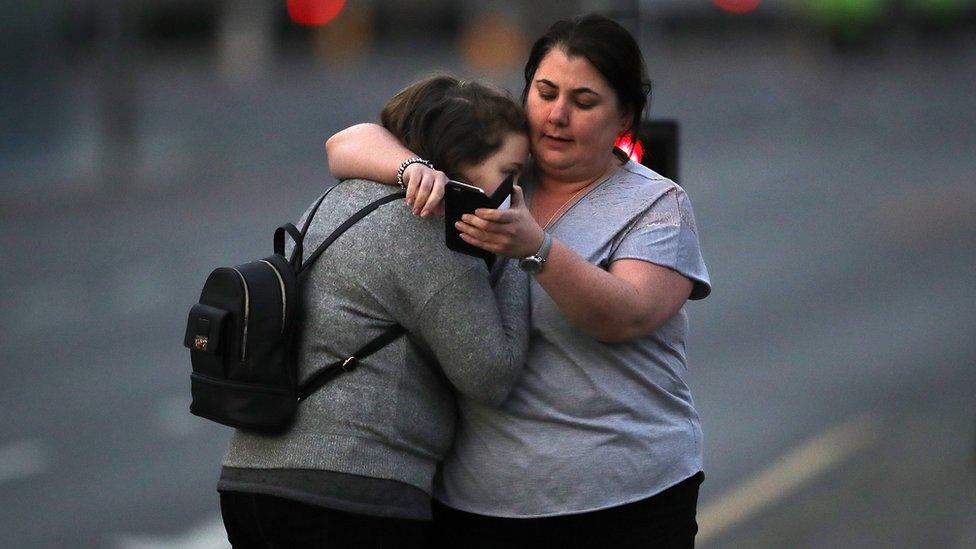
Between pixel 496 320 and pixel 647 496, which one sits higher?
pixel 496 320

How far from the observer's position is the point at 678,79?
117ft

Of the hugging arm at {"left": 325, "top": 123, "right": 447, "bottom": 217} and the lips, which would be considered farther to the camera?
the lips

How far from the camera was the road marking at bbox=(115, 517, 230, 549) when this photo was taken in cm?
659

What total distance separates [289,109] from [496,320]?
86.7 feet

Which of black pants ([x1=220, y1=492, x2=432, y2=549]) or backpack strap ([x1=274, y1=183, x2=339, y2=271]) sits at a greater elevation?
backpack strap ([x1=274, y1=183, x2=339, y2=271])

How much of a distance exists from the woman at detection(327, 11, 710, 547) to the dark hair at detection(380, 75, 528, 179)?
6cm

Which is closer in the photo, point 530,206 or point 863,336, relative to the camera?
point 530,206

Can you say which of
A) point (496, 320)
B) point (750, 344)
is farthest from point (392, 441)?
point (750, 344)

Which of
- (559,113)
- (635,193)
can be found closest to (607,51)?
(559,113)

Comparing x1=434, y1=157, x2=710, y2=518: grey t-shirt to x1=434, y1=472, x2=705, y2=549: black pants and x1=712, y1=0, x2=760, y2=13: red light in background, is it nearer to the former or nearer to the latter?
x1=434, y1=472, x2=705, y2=549: black pants

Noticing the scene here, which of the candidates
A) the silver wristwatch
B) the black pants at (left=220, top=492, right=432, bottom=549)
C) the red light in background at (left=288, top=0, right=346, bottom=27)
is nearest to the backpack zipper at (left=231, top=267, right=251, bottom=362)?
the black pants at (left=220, top=492, right=432, bottom=549)

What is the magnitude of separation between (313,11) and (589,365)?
4067 centimetres

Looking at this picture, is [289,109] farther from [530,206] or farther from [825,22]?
[530,206]

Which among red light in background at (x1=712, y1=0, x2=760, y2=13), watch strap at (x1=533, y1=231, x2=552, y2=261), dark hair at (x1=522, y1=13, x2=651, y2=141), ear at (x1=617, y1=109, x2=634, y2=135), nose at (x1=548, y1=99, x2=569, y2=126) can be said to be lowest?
→ red light in background at (x1=712, y1=0, x2=760, y2=13)
